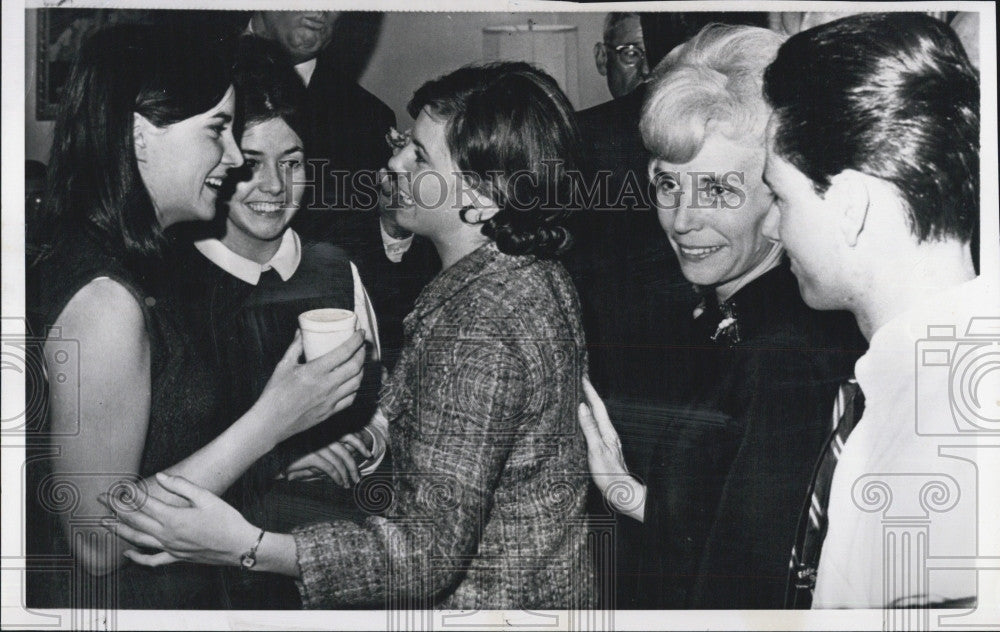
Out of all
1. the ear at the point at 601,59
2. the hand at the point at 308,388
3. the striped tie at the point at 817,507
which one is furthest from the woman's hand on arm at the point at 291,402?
the striped tie at the point at 817,507

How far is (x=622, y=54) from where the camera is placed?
9.95 feet

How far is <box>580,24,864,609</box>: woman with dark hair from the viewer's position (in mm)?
3006

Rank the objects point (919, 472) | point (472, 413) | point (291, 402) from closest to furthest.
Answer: point (472, 413) → point (291, 402) → point (919, 472)

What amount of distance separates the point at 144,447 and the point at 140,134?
2.87ft

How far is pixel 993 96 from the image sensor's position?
3.10 meters

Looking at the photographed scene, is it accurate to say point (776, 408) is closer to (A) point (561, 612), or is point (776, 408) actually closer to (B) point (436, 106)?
(A) point (561, 612)

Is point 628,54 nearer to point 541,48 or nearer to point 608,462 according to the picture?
point 541,48

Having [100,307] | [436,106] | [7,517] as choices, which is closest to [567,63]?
[436,106]

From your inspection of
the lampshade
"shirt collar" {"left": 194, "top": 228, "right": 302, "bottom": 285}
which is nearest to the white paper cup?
"shirt collar" {"left": 194, "top": 228, "right": 302, "bottom": 285}

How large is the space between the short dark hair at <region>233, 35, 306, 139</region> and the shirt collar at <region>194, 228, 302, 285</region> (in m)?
0.31

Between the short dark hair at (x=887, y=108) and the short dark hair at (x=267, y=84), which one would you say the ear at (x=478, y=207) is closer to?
the short dark hair at (x=267, y=84)

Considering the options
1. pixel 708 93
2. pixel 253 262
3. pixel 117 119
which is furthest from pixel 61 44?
pixel 708 93

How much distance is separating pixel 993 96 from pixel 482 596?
6.92 ft

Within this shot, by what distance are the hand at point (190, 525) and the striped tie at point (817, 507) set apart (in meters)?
1.56
